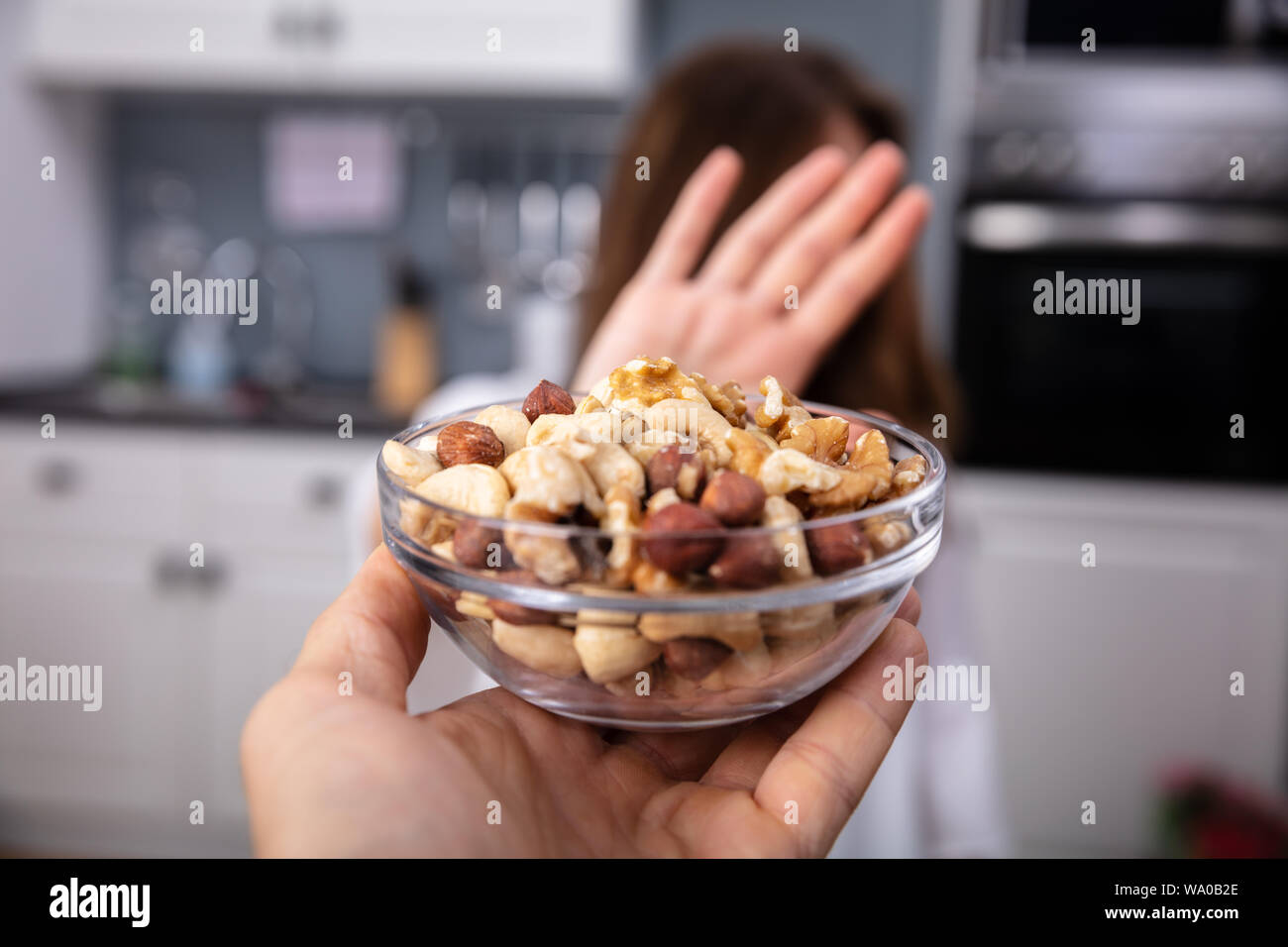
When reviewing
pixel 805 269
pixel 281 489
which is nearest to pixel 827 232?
pixel 805 269

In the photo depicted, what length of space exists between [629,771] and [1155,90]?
5.50 ft

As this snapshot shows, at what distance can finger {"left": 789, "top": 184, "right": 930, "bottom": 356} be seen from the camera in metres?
1.11

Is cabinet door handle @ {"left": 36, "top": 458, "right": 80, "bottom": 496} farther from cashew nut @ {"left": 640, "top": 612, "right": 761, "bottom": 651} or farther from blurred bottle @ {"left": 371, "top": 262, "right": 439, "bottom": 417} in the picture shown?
cashew nut @ {"left": 640, "top": 612, "right": 761, "bottom": 651}

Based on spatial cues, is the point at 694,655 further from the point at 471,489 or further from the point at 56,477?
the point at 56,477

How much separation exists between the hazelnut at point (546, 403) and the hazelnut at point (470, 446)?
0.05 m

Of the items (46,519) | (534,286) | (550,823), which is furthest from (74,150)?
(550,823)

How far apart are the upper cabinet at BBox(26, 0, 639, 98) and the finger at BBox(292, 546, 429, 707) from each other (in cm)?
165

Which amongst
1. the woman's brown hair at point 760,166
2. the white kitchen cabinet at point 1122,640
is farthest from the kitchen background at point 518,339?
the woman's brown hair at point 760,166

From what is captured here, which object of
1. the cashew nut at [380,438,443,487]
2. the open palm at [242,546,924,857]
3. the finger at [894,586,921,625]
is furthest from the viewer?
the finger at [894,586,921,625]

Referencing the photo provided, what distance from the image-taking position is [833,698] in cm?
62

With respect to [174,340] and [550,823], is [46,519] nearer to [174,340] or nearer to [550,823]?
[174,340]

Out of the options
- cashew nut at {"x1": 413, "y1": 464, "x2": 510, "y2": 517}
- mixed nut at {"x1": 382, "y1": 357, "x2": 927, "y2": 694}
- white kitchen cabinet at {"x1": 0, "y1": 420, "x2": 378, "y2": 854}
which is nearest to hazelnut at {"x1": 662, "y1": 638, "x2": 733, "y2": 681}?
mixed nut at {"x1": 382, "y1": 357, "x2": 927, "y2": 694}

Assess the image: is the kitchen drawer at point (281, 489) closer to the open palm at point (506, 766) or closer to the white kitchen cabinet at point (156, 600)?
the white kitchen cabinet at point (156, 600)

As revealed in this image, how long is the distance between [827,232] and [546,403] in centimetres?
57
